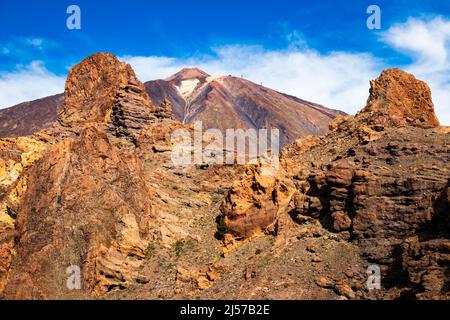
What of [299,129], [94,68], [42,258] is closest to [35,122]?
[299,129]

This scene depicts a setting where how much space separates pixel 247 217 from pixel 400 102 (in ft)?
49.5

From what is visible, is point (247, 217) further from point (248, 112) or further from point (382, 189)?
point (248, 112)

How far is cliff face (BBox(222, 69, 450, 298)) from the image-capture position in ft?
83.1

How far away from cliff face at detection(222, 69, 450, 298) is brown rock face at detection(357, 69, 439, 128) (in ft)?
0.24

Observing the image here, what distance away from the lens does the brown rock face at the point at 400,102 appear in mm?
37500

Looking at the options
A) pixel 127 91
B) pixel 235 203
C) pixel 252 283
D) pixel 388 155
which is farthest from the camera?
pixel 127 91

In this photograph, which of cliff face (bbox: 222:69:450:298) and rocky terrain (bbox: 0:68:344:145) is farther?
rocky terrain (bbox: 0:68:344:145)

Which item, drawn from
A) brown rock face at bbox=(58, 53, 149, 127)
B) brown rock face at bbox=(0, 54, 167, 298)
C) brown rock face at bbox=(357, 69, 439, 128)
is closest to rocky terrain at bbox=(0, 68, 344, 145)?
brown rock face at bbox=(58, 53, 149, 127)

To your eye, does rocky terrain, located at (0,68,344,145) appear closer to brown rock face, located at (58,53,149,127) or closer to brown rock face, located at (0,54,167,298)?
brown rock face, located at (58,53,149,127)

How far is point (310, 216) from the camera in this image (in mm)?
32594

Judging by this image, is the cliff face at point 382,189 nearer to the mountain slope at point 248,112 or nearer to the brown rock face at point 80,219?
the brown rock face at point 80,219

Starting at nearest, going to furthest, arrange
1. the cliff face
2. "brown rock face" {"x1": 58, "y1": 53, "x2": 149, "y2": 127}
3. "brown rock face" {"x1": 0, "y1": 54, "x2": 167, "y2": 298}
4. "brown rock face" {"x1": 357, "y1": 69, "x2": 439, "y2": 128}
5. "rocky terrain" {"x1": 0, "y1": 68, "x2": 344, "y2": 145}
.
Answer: the cliff face → "brown rock face" {"x1": 0, "y1": 54, "x2": 167, "y2": 298} → "brown rock face" {"x1": 357, "y1": 69, "x2": 439, "y2": 128} → "brown rock face" {"x1": 58, "y1": 53, "x2": 149, "y2": 127} → "rocky terrain" {"x1": 0, "y1": 68, "x2": 344, "y2": 145}
